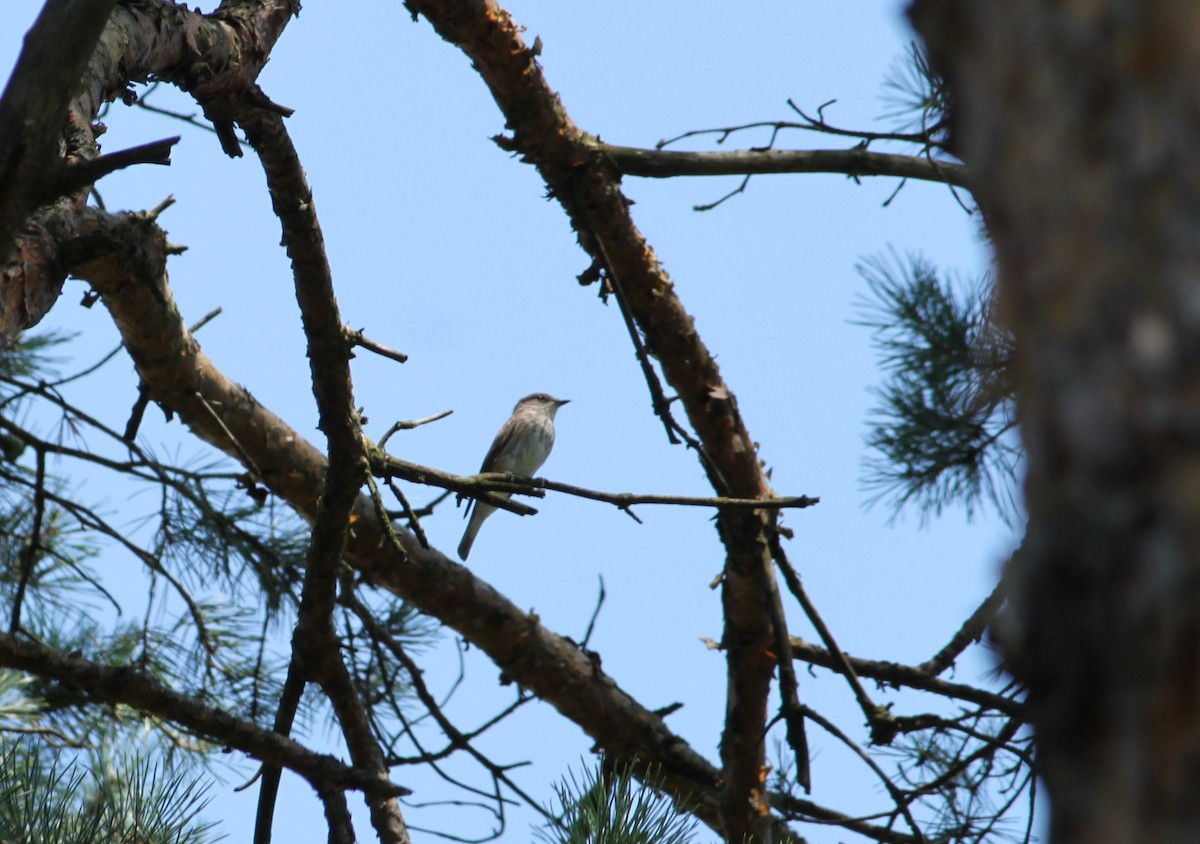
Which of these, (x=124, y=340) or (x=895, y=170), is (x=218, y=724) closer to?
(x=124, y=340)

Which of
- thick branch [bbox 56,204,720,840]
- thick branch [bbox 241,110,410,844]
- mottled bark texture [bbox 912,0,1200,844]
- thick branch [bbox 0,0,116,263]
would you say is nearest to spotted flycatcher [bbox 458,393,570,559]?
thick branch [bbox 56,204,720,840]

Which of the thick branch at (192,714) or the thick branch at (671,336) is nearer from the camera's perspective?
the thick branch at (192,714)

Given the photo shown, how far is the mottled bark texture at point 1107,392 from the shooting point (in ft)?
2.11

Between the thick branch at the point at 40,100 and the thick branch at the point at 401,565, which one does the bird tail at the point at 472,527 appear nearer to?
the thick branch at the point at 401,565

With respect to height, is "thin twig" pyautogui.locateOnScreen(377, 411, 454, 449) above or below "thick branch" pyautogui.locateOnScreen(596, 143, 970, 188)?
below

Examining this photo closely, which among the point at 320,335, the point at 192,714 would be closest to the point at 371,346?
the point at 320,335

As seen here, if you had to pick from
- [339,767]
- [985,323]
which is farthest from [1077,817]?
[985,323]

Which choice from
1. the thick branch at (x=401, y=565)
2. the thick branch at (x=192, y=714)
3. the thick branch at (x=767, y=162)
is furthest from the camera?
the thick branch at (x=767, y=162)

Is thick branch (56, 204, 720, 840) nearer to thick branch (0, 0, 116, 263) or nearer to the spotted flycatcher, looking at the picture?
thick branch (0, 0, 116, 263)

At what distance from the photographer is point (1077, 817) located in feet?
2.16

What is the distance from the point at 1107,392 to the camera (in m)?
0.67

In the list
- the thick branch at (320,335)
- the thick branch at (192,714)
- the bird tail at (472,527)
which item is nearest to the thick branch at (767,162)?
the thick branch at (320,335)

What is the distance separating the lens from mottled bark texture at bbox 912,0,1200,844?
2.11ft

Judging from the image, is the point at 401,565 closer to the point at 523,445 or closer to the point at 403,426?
the point at 403,426
